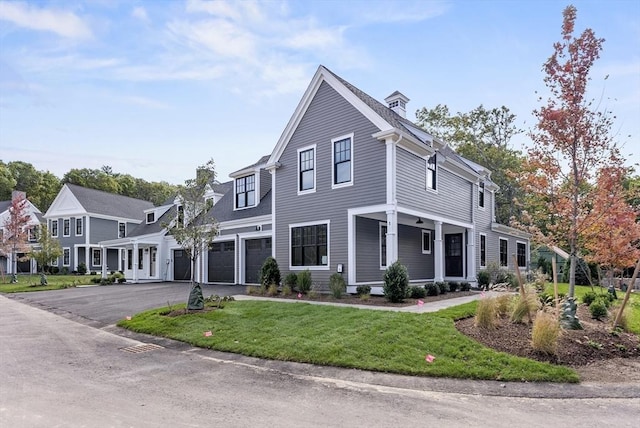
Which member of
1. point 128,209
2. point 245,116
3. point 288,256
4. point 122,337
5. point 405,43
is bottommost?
point 122,337

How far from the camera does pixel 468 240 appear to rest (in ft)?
65.5

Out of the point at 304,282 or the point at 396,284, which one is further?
the point at 304,282

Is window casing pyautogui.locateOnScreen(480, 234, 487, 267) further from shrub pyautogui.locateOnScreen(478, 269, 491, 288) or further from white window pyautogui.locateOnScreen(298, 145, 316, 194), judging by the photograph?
white window pyautogui.locateOnScreen(298, 145, 316, 194)

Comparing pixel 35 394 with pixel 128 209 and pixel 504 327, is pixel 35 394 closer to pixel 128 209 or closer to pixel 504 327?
pixel 504 327

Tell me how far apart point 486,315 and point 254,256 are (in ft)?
45.1

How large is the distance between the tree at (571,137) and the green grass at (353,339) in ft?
11.3

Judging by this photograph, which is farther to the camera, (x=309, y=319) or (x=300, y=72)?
(x=300, y=72)

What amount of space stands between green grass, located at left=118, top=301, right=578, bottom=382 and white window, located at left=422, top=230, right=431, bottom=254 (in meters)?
8.28

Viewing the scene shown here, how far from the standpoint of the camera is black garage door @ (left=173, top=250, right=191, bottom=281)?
2503 centimetres

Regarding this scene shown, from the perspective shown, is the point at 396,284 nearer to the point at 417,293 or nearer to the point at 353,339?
the point at 417,293

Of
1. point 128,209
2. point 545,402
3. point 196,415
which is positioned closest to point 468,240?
point 545,402

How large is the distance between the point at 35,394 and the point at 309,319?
552cm

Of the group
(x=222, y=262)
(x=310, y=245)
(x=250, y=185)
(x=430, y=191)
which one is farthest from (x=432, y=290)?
(x=222, y=262)

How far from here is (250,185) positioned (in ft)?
70.5
